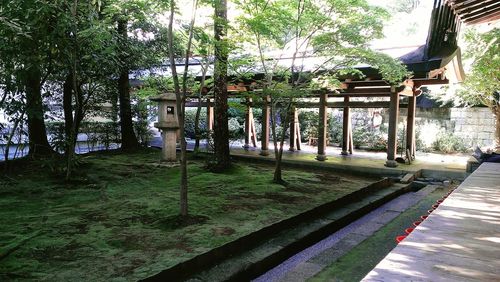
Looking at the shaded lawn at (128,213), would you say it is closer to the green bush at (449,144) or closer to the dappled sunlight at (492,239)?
the dappled sunlight at (492,239)

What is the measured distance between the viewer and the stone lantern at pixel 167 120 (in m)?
9.52

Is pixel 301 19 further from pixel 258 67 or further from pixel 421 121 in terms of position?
pixel 421 121

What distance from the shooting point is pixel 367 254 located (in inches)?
182

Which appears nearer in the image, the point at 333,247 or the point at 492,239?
the point at 492,239

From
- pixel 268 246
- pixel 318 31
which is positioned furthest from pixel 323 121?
pixel 268 246

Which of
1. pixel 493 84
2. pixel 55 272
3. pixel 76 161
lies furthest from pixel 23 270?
pixel 493 84

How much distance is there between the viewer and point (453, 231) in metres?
3.00

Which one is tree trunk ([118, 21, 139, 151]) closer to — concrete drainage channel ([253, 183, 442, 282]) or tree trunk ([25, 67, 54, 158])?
tree trunk ([25, 67, 54, 158])

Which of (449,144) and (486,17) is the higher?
(486,17)

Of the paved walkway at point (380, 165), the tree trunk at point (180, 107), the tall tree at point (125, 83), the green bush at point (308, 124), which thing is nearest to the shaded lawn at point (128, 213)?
the tree trunk at point (180, 107)

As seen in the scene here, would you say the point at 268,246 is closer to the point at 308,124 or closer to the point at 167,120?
the point at 167,120

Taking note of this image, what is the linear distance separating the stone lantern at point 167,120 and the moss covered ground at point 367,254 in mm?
6222

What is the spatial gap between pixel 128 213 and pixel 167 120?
14.9 ft

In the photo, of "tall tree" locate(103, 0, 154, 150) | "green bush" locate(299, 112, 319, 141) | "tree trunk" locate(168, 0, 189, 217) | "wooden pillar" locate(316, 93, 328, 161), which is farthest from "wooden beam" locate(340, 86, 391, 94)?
"tree trunk" locate(168, 0, 189, 217)
